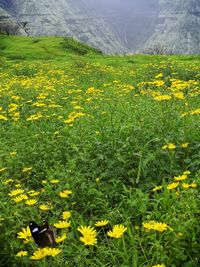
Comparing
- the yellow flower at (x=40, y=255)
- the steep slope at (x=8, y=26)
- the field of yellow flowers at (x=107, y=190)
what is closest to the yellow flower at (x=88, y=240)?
the field of yellow flowers at (x=107, y=190)

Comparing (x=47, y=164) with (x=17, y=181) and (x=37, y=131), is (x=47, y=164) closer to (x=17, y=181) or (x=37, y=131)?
(x=17, y=181)

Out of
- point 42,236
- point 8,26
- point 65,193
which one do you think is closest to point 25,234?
point 42,236

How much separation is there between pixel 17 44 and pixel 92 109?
40.5 m

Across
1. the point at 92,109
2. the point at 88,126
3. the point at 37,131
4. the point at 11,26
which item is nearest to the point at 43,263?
the point at 88,126

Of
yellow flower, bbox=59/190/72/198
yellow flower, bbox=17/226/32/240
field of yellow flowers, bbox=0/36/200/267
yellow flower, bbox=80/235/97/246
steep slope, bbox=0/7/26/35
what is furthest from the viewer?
steep slope, bbox=0/7/26/35

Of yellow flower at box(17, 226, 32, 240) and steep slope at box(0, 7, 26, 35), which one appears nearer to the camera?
yellow flower at box(17, 226, 32, 240)

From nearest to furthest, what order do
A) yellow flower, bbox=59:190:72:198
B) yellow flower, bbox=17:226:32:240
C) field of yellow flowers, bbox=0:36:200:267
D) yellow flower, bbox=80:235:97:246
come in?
1. yellow flower, bbox=80:235:97:246
2. field of yellow flowers, bbox=0:36:200:267
3. yellow flower, bbox=17:226:32:240
4. yellow flower, bbox=59:190:72:198

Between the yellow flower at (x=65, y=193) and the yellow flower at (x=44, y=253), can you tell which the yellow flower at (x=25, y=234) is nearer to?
the yellow flower at (x=44, y=253)

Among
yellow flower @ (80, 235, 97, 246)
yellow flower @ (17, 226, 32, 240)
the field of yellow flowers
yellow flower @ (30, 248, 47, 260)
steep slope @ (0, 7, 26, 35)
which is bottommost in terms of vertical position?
steep slope @ (0, 7, 26, 35)

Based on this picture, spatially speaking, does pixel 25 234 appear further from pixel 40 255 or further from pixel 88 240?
pixel 88 240

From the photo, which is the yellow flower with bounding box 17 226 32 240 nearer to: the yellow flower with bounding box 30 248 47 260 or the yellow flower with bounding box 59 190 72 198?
the yellow flower with bounding box 30 248 47 260

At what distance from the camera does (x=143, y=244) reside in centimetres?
427

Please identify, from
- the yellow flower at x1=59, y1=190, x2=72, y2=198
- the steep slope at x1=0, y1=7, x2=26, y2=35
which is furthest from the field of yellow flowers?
the steep slope at x1=0, y1=7, x2=26, y2=35

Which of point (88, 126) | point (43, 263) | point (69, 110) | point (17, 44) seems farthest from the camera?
point (17, 44)
